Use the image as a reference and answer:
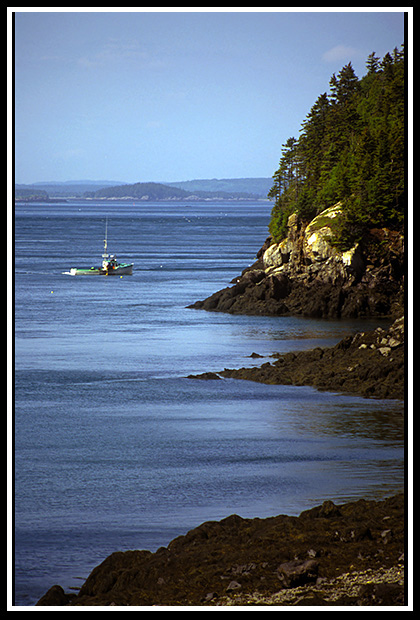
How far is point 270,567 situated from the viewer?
1289 cm

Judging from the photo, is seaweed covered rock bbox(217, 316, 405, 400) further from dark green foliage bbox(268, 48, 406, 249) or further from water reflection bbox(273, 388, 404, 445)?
dark green foliage bbox(268, 48, 406, 249)

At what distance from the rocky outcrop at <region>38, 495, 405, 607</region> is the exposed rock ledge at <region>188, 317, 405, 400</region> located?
16.7 meters

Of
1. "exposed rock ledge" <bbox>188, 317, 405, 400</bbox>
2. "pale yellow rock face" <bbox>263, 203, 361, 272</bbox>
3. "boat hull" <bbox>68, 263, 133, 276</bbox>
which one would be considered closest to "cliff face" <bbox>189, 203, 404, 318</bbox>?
"pale yellow rock face" <bbox>263, 203, 361, 272</bbox>

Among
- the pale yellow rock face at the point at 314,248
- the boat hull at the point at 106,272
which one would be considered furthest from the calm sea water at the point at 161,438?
the boat hull at the point at 106,272

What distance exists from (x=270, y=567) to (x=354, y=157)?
52.8 meters

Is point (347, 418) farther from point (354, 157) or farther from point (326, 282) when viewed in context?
point (354, 157)

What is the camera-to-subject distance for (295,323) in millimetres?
52719

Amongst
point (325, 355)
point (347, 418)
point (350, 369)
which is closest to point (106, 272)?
point (325, 355)

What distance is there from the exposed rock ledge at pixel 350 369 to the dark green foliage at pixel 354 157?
16.6 m

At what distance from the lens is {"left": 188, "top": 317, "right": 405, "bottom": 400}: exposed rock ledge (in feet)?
106

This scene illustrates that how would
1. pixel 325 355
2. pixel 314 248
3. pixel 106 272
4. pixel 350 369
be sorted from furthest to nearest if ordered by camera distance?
1. pixel 106 272
2. pixel 314 248
3. pixel 325 355
4. pixel 350 369

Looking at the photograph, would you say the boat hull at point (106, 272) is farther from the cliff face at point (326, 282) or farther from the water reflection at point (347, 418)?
the water reflection at point (347, 418)
